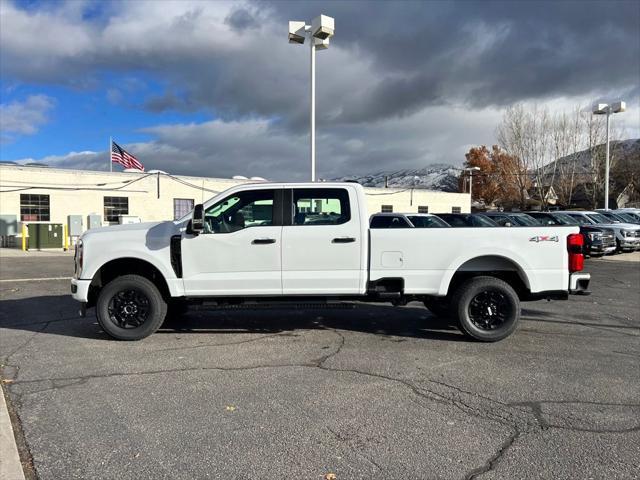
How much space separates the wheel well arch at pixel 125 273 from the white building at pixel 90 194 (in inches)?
828

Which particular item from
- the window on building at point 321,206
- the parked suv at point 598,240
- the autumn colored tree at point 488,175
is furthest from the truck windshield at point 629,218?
the autumn colored tree at point 488,175

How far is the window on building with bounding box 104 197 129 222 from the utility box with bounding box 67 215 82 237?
5.76 feet

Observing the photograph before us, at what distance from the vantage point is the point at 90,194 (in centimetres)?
2689

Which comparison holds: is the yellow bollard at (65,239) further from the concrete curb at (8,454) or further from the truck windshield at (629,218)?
the truck windshield at (629,218)

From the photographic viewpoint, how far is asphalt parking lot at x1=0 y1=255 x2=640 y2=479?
345 centimetres

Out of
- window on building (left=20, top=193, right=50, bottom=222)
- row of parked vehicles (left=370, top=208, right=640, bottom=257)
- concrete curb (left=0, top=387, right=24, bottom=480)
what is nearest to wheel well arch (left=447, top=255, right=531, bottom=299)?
concrete curb (left=0, top=387, right=24, bottom=480)

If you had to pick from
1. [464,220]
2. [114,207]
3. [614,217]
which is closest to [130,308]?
[464,220]

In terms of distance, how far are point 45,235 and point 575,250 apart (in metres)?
24.3

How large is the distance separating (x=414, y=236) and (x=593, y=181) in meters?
53.7

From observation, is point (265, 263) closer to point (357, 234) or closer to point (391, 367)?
point (357, 234)

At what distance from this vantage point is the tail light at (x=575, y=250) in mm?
6508

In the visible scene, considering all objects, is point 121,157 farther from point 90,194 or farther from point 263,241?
point 263,241

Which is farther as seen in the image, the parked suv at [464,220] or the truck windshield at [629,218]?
the truck windshield at [629,218]

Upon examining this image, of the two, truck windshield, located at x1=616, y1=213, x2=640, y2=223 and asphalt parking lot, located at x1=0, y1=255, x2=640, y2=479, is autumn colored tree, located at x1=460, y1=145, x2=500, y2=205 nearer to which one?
truck windshield, located at x1=616, y1=213, x2=640, y2=223
